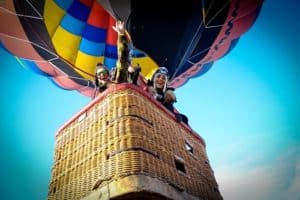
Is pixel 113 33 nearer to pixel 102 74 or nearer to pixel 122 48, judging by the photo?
pixel 102 74

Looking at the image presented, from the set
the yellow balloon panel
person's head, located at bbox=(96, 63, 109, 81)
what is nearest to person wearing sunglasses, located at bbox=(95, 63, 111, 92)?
person's head, located at bbox=(96, 63, 109, 81)

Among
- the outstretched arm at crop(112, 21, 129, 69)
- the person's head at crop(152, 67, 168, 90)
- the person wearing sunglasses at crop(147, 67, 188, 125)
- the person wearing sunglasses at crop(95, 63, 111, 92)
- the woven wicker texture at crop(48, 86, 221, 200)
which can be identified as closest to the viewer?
the woven wicker texture at crop(48, 86, 221, 200)

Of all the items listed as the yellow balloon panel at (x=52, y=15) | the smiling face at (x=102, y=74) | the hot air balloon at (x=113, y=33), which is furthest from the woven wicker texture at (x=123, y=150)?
the yellow balloon panel at (x=52, y=15)

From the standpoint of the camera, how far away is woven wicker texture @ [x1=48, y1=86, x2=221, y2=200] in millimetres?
1464

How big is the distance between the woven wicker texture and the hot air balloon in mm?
1740

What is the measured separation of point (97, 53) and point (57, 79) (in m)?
0.59

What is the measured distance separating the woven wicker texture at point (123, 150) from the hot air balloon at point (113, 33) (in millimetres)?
1740

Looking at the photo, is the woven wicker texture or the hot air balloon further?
the hot air balloon

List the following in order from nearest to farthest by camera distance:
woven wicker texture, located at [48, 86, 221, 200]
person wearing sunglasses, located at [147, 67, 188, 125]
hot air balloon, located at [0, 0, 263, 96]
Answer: woven wicker texture, located at [48, 86, 221, 200], person wearing sunglasses, located at [147, 67, 188, 125], hot air balloon, located at [0, 0, 263, 96]

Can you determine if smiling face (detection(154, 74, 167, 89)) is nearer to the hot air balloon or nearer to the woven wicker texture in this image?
the woven wicker texture

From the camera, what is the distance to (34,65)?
4258mm

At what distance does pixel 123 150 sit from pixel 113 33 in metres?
3.12

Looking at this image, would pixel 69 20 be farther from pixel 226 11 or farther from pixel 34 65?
pixel 226 11

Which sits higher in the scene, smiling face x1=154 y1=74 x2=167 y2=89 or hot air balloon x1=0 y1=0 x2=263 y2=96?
hot air balloon x1=0 y1=0 x2=263 y2=96
